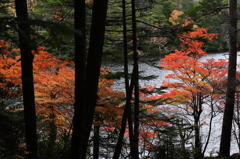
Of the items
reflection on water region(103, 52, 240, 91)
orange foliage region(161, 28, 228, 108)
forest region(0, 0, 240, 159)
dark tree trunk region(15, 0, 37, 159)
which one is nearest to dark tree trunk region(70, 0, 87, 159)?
forest region(0, 0, 240, 159)

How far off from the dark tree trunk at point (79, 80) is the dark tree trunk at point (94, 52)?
0.11 meters

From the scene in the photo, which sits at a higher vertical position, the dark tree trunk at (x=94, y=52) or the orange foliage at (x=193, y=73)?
the dark tree trunk at (x=94, y=52)

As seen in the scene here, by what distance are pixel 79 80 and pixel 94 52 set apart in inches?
28.2

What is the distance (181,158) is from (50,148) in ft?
14.5

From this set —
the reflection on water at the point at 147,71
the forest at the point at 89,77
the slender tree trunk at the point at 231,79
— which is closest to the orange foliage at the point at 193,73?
the forest at the point at 89,77

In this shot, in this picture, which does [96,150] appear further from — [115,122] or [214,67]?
[214,67]

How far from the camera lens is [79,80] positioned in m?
3.77

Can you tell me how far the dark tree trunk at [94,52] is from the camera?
4.12m

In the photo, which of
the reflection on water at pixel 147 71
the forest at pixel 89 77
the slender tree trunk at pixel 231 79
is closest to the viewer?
the forest at pixel 89 77

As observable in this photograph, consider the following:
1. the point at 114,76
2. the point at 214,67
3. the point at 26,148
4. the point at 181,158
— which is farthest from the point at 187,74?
the point at 26,148

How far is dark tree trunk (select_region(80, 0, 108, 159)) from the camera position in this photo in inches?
162

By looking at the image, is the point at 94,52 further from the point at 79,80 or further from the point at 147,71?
the point at 147,71

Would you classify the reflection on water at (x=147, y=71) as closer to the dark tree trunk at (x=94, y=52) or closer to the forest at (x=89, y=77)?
the forest at (x=89, y=77)

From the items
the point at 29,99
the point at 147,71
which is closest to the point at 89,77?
the point at 29,99
